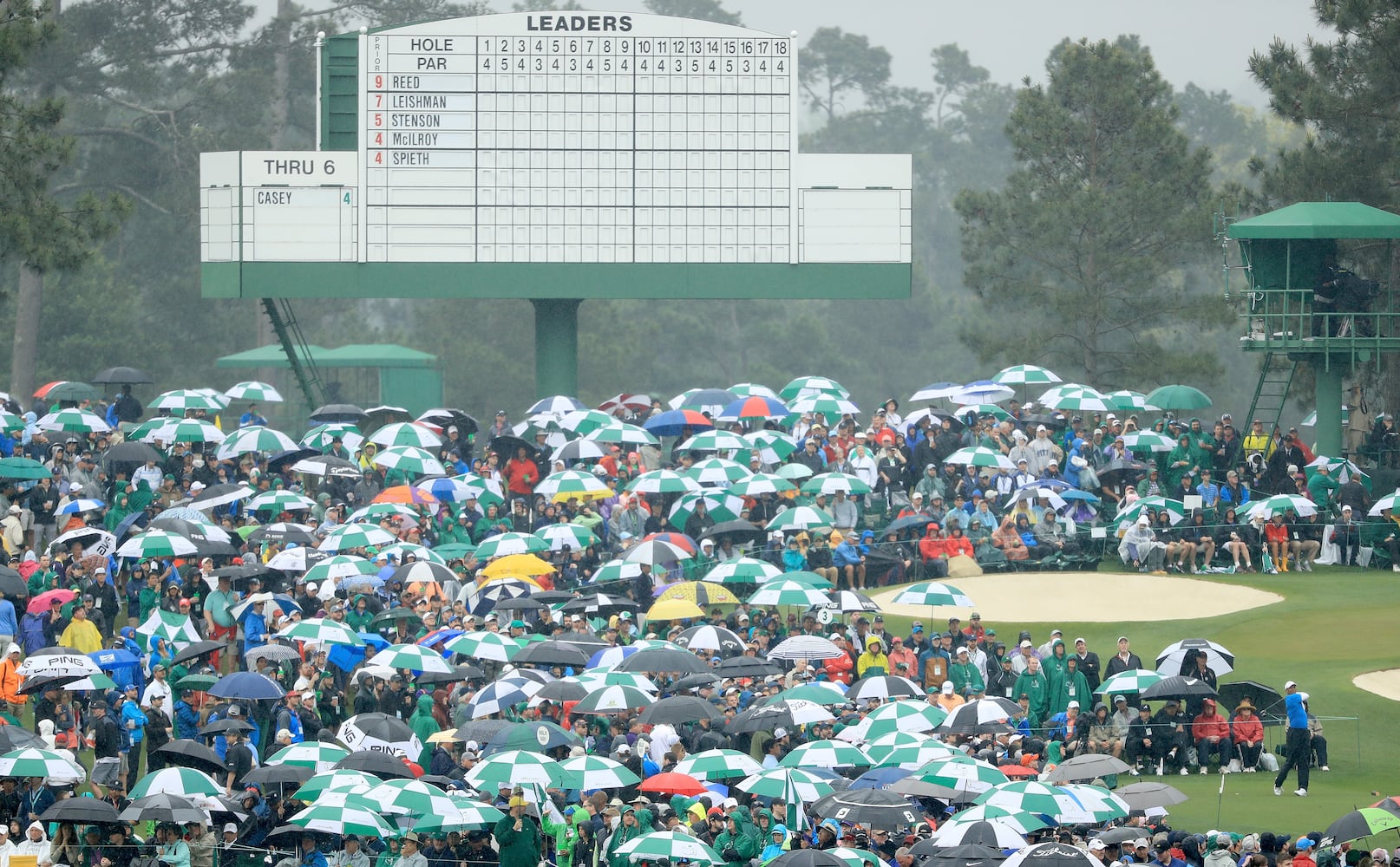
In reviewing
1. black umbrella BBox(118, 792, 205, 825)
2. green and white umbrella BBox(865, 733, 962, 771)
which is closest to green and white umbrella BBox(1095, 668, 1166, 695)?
green and white umbrella BBox(865, 733, 962, 771)

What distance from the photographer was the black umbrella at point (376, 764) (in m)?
20.0

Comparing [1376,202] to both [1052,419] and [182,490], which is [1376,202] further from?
[182,490]

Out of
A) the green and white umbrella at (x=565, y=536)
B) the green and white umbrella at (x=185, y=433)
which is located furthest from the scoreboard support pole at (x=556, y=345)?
the green and white umbrella at (x=565, y=536)

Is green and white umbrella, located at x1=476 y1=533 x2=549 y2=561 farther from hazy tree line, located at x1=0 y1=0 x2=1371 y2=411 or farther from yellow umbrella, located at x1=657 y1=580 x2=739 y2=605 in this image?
hazy tree line, located at x1=0 y1=0 x2=1371 y2=411

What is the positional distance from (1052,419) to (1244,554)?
16.8ft

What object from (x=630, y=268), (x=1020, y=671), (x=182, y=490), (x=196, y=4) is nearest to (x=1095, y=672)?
(x=1020, y=671)

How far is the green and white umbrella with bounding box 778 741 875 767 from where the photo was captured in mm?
20484

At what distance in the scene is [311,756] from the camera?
20281mm

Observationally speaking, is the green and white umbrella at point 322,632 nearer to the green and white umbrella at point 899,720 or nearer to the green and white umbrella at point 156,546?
the green and white umbrella at point 156,546

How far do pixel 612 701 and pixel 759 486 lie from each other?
35.6ft

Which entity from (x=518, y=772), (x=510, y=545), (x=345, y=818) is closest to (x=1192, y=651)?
(x=510, y=545)

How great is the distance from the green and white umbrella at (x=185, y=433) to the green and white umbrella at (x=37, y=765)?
14.9m

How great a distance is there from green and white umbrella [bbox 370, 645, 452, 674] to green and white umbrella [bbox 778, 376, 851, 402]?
17.9 m

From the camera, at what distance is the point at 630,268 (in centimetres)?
4206
